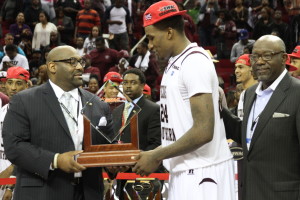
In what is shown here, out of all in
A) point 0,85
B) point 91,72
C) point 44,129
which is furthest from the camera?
point 91,72

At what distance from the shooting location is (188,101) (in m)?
4.46

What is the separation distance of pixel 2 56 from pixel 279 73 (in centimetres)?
1205

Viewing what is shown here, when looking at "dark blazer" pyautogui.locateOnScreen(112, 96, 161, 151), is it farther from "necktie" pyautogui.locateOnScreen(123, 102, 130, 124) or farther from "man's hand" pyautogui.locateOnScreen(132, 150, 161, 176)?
"man's hand" pyautogui.locateOnScreen(132, 150, 161, 176)

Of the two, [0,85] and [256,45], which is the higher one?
[256,45]

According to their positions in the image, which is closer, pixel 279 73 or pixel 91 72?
pixel 279 73

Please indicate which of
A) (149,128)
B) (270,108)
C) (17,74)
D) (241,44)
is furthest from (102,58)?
(270,108)

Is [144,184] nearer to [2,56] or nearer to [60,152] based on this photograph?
[60,152]

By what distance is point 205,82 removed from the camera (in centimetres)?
434

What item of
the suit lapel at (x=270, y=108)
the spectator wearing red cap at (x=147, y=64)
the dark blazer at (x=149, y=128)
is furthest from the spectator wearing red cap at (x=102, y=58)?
the suit lapel at (x=270, y=108)

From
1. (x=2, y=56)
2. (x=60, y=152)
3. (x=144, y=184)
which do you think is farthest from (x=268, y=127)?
(x=2, y=56)

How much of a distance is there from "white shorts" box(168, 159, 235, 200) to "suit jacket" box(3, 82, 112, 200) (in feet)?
3.49

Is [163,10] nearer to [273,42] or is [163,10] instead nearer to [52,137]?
[273,42]

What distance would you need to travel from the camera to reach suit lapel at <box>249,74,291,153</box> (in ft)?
16.1

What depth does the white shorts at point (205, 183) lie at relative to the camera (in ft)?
14.7
